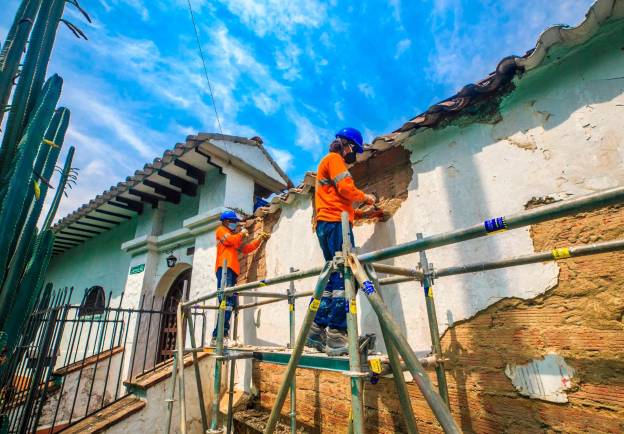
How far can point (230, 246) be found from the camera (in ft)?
15.9

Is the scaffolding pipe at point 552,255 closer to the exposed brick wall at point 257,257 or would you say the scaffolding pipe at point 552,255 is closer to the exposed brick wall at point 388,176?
the exposed brick wall at point 388,176

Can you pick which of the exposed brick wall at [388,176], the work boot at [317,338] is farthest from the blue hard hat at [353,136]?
the work boot at [317,338]

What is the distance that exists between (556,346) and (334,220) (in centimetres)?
183

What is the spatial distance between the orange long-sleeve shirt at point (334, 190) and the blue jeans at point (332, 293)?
0.10 m

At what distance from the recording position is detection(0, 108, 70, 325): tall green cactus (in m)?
2.27

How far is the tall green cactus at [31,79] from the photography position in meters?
2.28

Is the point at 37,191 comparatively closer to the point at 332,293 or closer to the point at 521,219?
the point at 332,293

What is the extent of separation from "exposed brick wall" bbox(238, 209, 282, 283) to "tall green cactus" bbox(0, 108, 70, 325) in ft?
9.37

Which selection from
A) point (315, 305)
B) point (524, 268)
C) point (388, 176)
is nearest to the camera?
point (315, 305)

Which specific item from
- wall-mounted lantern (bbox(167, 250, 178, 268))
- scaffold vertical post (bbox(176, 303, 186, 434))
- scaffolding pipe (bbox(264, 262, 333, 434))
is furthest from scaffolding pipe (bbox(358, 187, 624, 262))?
wall-mounted lantern (bbox(167, 250, 178, 268))

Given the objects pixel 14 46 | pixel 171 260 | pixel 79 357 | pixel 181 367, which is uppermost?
pixel 14 46

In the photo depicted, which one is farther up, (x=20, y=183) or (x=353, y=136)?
(x=353, y=136)

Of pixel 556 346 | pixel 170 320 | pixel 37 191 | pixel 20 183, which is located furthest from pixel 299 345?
pixel 170 320

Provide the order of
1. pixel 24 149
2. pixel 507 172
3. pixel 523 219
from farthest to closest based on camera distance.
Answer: pixel 507 172 → pixel 24 149 → pixel 523 219
